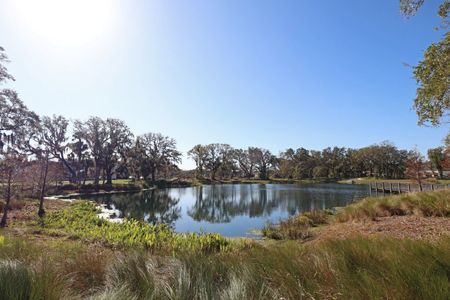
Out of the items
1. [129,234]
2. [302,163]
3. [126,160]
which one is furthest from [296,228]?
[302,163]

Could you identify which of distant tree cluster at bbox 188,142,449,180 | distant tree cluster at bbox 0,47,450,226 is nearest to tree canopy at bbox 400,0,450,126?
distant tree cluster at bbox 0,47,450,226

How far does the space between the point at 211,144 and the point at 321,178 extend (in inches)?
1294

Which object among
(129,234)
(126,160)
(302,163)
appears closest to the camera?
(129,234)

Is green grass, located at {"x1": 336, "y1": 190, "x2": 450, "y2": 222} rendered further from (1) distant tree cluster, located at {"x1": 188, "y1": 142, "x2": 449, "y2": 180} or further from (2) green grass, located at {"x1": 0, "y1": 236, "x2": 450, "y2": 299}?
(1) distant tree cluster, located at {"x1": 188, "y1": 142, "x2": 449, "y2": 180}

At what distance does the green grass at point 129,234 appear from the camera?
6.84 m

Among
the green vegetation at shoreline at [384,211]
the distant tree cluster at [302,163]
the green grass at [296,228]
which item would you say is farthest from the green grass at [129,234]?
the distant tree cluster at [302,163]

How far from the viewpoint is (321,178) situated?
75.9m

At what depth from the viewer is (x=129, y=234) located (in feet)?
30.6

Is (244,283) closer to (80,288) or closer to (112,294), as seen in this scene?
(112,294)

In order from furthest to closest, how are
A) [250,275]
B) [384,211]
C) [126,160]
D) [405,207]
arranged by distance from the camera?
[126,160] → [384,211] → [405,207] → [250,275]

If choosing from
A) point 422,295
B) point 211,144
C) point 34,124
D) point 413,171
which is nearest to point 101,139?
point 34,124

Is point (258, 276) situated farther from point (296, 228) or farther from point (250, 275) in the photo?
point (296, 228)

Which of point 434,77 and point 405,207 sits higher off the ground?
point 434,77

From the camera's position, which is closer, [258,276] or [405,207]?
[258,276]
